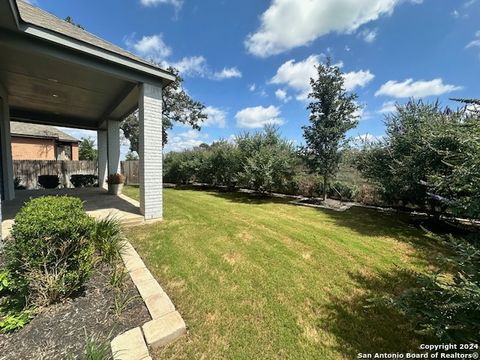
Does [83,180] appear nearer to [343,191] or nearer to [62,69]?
[62,69]

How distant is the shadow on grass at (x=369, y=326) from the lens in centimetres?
212

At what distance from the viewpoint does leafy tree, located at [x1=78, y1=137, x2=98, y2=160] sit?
27.3m

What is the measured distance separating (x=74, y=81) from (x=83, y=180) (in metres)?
10.1

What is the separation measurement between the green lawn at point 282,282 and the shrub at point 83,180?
38.5 feet

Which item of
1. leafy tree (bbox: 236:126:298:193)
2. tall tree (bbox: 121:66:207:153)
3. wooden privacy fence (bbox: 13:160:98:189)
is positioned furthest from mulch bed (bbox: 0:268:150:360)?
tall tree (bbox: 121:66:207:153)

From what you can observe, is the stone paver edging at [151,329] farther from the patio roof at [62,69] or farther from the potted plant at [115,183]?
the potted plant at [115,183]

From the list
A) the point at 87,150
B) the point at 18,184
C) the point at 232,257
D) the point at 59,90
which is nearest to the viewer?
the point at 232,257

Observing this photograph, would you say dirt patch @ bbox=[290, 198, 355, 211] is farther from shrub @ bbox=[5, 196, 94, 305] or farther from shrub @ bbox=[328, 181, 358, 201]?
shrub @ bbox=[5, 196, 94, 305]

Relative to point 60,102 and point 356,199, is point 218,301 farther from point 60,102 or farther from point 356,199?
point 60,102

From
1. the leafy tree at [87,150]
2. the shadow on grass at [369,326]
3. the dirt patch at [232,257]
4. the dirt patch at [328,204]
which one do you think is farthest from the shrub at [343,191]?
the leafy tree at [87,150]

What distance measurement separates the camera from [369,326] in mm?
2424

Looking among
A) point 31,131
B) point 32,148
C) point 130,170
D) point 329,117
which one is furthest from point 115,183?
point 31,131

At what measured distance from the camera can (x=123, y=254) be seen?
12.5ft

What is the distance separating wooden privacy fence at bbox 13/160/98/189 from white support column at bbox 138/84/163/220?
12.5 metres
